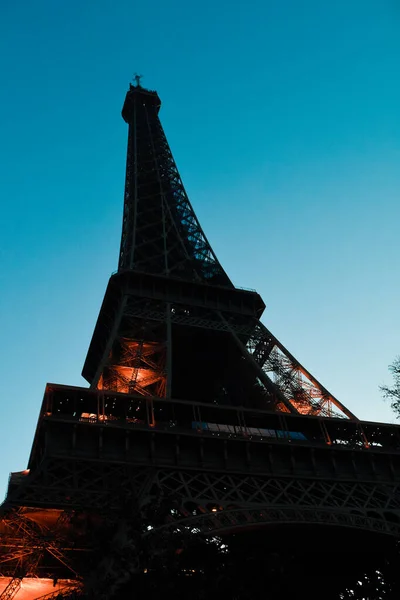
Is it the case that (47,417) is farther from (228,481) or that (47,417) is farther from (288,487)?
(288,487)

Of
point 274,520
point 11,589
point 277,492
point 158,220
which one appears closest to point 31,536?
point 11,589

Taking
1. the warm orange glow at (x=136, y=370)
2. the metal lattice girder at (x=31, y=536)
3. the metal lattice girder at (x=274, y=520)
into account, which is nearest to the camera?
the metal lattice girder at (x=274, y=520)

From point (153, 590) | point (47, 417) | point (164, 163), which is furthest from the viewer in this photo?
point (164, 163)

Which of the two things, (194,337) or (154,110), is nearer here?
(194,337)

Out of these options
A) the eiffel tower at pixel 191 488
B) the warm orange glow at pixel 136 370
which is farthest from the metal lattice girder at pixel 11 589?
→ the warm orange glow at pixel 136 370

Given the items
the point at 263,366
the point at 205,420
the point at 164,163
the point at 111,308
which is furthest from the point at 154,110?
the point at 205,420

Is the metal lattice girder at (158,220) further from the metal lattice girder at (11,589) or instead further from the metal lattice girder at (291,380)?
the metal lattice girder at (11,589)

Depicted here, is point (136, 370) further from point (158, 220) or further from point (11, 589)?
point (158, 220)

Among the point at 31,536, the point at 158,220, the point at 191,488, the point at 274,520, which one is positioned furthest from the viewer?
the point at 158,220
